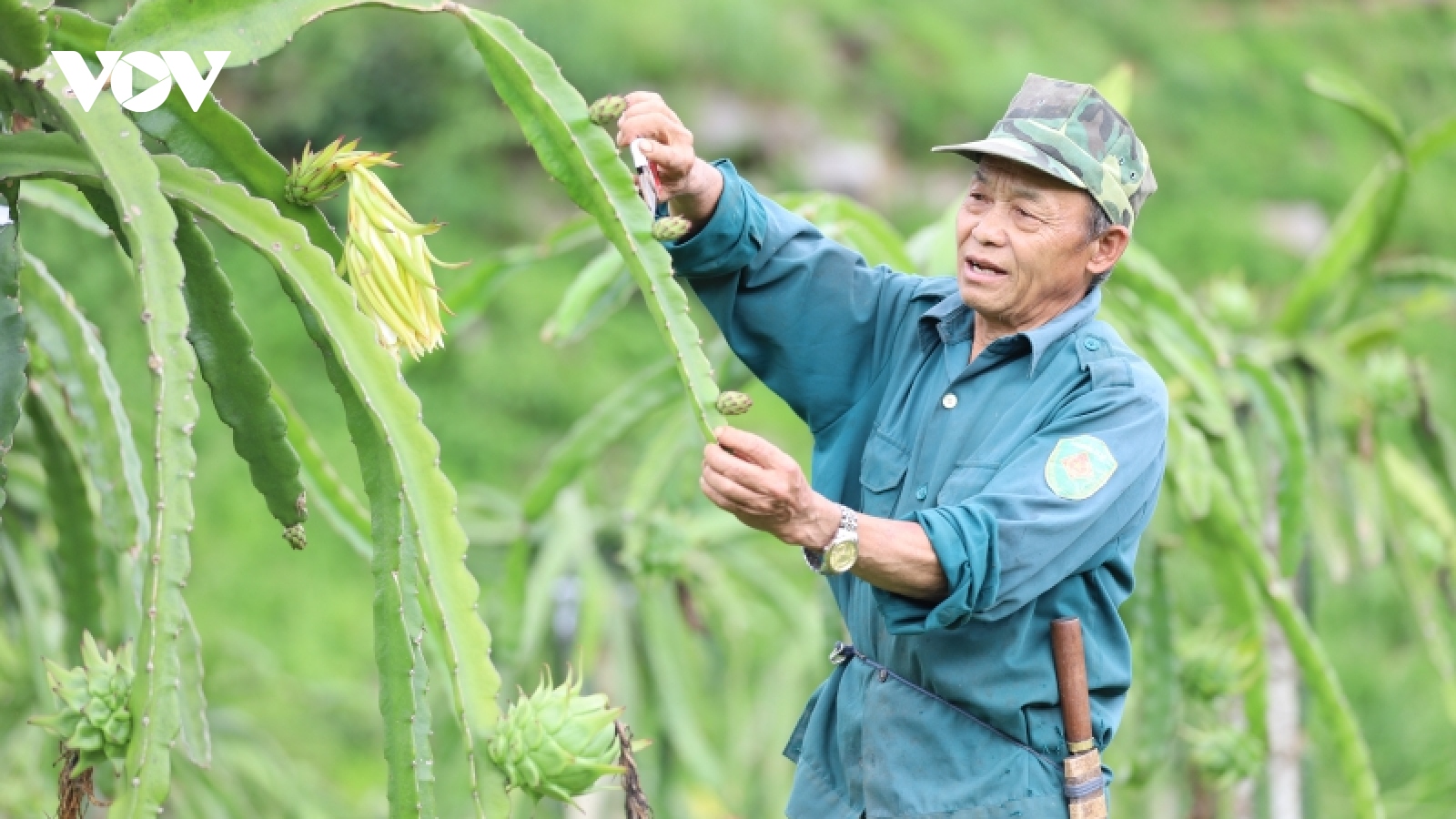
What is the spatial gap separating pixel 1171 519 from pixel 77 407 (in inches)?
85.5

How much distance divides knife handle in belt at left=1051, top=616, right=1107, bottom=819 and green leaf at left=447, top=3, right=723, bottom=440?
528 mm

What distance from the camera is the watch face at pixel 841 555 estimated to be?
166cm

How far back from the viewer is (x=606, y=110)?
1.81 meters

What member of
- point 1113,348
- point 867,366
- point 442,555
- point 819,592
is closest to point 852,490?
point 867,366

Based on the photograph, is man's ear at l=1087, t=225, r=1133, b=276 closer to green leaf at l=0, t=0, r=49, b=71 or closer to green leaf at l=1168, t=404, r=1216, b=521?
green leaf at l=1168, t=404, r=1216, b=521

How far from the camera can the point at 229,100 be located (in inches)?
242

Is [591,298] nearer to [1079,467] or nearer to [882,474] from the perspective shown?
[882,474]

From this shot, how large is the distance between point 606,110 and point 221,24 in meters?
0.41

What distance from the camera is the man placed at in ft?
5.76

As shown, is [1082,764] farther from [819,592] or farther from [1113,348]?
[819,592]

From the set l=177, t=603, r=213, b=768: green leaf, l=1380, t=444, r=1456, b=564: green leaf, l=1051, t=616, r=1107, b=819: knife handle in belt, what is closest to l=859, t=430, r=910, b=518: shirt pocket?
l=1051, t=616, r=1107, b=819: knife handle in belt

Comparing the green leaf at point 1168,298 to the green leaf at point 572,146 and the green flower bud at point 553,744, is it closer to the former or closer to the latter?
the green leaf at point 572,146

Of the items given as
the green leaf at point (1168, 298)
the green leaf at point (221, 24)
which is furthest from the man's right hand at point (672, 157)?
the green leaf at point (1168, 298)

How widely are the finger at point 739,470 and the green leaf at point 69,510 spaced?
1.13m
